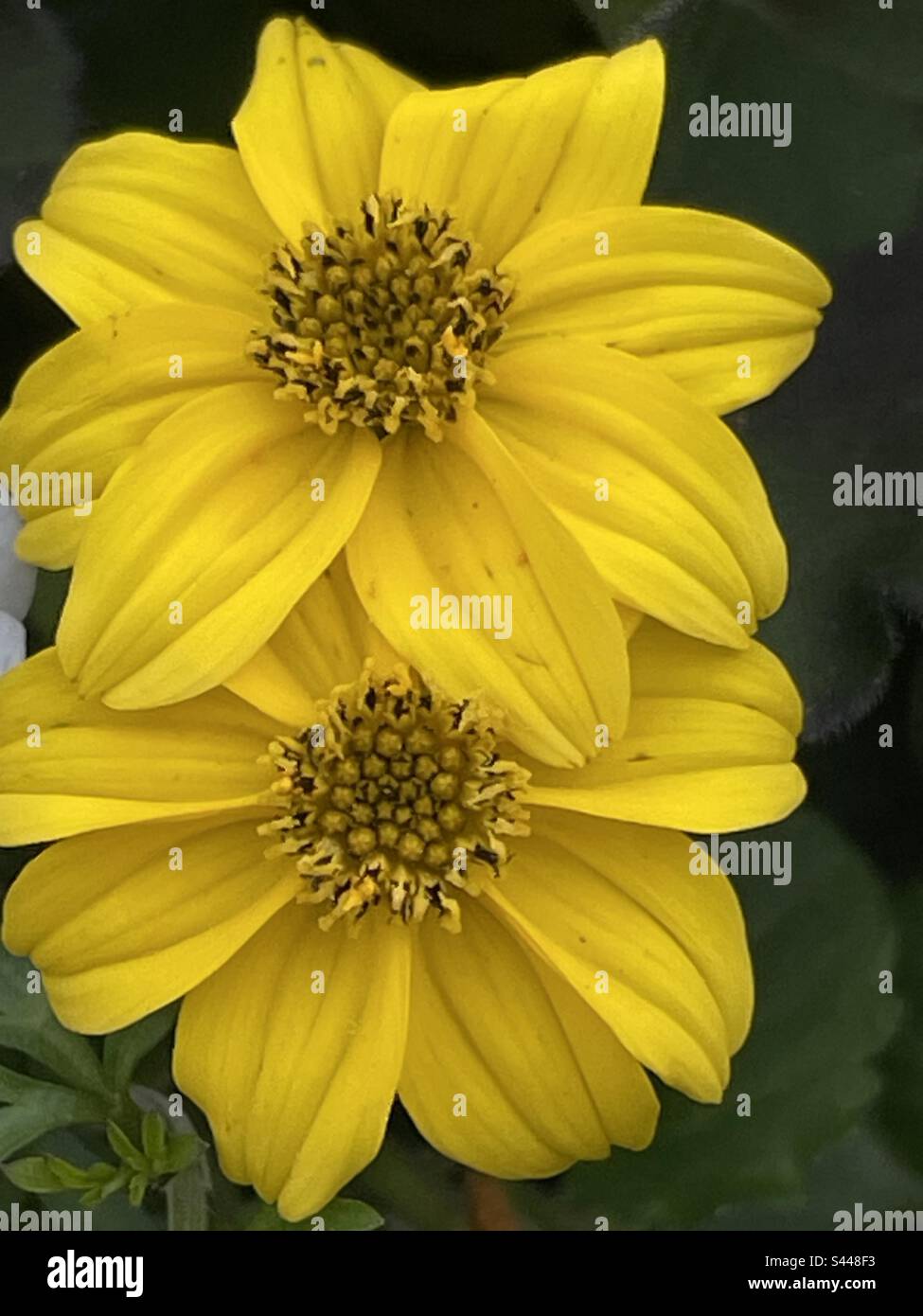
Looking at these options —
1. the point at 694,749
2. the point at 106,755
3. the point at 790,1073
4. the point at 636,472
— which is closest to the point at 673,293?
the point at 636,472

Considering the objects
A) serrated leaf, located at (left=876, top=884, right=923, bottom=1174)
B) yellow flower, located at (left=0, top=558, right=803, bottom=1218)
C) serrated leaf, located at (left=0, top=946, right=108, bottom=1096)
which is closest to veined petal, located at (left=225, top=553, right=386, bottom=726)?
yellow flower, located at (left=0, top=558, right=803, bottom=1218)

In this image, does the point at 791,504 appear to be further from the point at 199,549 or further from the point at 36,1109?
the point at 36,1109

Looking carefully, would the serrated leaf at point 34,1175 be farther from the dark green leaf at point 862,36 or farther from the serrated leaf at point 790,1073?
the dark green leaf at point 862,36

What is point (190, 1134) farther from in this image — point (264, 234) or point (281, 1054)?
point (264, 234)

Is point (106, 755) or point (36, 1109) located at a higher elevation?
point (106, 755)

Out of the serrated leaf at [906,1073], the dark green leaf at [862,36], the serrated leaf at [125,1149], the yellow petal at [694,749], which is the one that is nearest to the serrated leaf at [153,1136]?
the serrated leaf at [125,1149]
